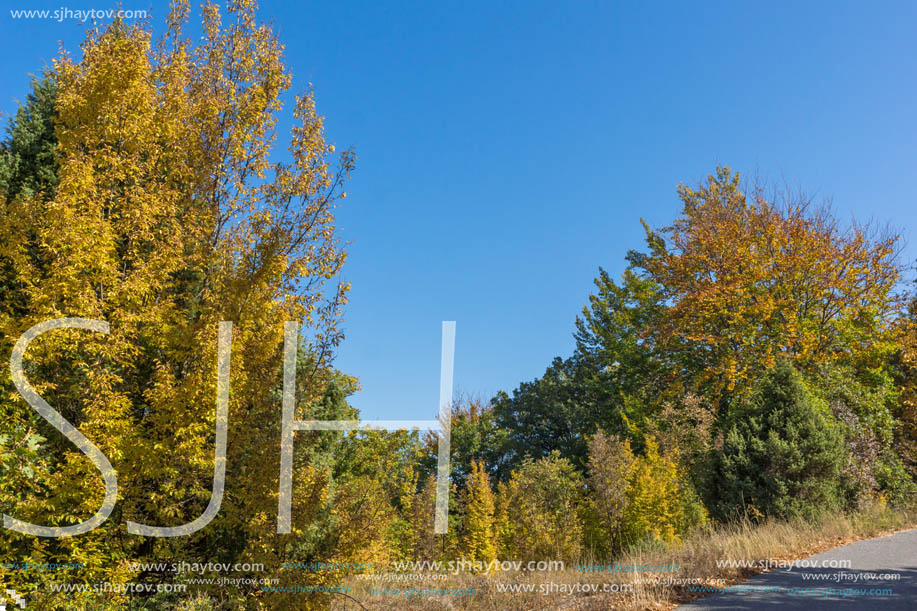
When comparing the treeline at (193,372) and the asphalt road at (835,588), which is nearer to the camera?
the asphalt road at (835,588)

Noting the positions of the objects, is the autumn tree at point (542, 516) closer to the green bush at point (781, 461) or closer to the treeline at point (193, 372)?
the treeline at point (193, 372)

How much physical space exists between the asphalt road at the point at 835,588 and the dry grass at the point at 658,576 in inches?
15.4

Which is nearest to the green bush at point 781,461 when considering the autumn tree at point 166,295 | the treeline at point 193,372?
the treeline at point 193,372

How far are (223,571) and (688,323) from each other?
19.7m

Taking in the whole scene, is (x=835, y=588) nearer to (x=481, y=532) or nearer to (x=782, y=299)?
(x=481, y=532)

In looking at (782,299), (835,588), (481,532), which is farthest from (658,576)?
(782,299)

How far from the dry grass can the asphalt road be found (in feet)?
1.28

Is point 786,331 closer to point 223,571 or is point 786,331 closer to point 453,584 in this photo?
point 453,584

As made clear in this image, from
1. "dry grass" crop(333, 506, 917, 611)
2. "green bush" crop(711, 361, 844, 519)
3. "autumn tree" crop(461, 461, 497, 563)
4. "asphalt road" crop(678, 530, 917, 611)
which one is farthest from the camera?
"autumn tree" crop(461, 461, 497, 563)

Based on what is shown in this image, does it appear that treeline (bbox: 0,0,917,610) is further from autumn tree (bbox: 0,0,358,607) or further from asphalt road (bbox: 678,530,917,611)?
asphalt road (bbox: 678,530,917,611)

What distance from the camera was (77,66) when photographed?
32.4 feet

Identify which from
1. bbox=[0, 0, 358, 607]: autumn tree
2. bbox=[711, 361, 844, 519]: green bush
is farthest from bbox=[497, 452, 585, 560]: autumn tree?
bbox=[0, 0, 358, 607]: autumn tree

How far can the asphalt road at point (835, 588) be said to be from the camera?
19.6 ft

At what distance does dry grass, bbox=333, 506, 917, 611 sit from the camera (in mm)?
6594
